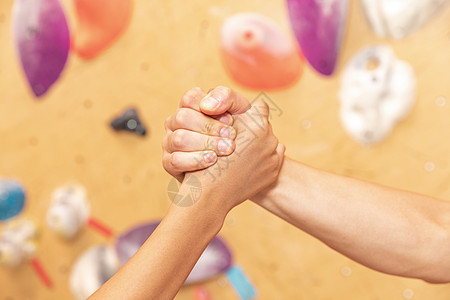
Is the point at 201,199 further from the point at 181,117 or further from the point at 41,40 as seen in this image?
the point at 41,40

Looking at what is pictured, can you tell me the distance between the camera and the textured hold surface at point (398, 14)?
885 mm

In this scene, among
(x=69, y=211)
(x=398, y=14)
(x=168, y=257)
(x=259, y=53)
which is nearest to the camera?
(x=168, y=257)

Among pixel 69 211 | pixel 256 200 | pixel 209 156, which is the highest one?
pixel 209 156

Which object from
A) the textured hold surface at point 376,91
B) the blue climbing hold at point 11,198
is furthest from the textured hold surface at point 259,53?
the blue climbing hold at point 11,198

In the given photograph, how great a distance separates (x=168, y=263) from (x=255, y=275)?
0.70m

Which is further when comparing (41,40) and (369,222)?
(41,40)

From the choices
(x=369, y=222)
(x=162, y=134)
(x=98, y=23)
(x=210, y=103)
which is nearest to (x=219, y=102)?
(x=210, y=103)

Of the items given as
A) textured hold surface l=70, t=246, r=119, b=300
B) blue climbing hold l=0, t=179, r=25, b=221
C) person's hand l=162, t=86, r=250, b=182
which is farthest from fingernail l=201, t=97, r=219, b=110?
blue climbing hold l=0, t=179, r=25, b=221

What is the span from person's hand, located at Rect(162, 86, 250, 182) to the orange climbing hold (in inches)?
27.7

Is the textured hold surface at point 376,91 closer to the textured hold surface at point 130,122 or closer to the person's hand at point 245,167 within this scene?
the person's hand at point 245,167

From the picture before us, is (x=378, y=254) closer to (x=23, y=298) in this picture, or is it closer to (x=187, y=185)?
(x=187, y=185)

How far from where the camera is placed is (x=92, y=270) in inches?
49.6

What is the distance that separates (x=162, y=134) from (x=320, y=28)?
48 cm

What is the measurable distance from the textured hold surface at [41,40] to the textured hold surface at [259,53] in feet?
1.57
